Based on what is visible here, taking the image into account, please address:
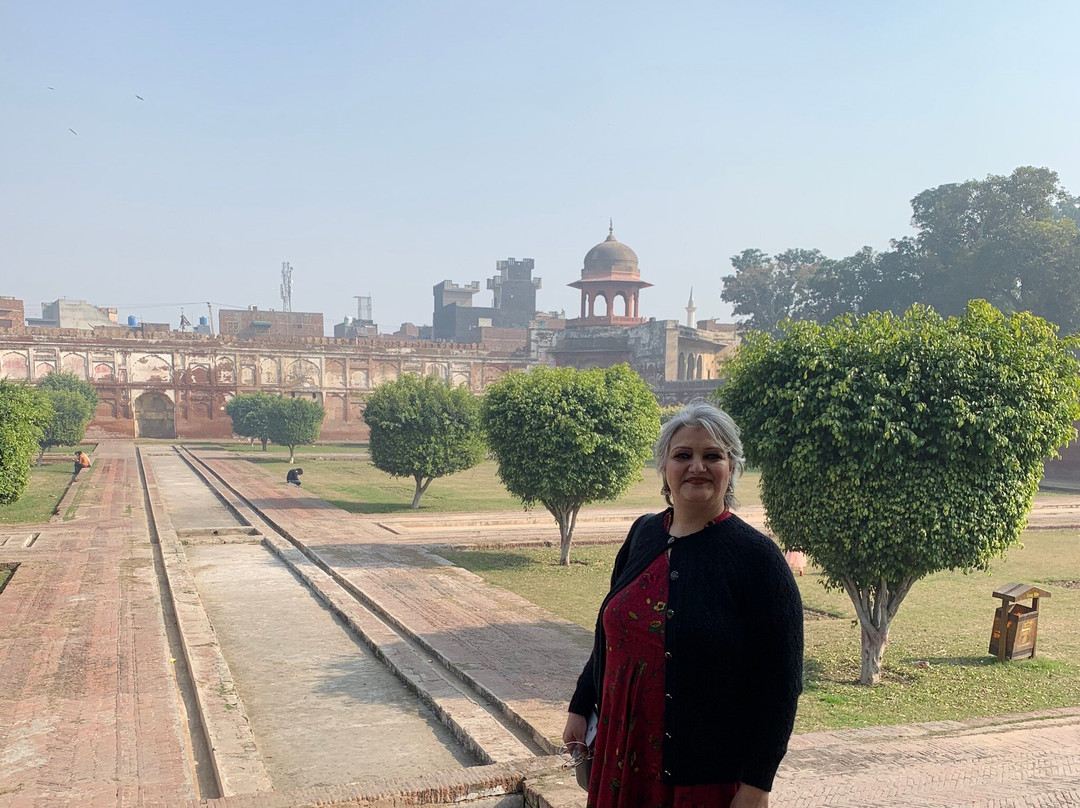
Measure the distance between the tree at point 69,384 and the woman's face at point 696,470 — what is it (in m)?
38.9

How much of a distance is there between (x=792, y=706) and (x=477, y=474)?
28.5 meters

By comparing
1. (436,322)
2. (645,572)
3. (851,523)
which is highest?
(436,322)

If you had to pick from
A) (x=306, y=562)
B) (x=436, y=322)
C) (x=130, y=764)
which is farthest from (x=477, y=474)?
(x=436, y=322)

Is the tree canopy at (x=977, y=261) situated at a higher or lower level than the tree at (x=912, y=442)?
higher

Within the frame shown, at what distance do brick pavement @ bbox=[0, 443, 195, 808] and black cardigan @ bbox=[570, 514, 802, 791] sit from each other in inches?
134

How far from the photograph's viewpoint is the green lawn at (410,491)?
2003 centimetres

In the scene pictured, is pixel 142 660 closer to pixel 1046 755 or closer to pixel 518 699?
pixel 518 699

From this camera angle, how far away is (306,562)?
486 inches

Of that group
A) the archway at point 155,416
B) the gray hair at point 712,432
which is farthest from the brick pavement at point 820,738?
the archway at point 155,416

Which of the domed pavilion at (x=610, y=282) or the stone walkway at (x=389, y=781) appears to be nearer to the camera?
the stone walkway at (x=389, y=781)

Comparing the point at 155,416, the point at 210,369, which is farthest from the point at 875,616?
the point at 155,416

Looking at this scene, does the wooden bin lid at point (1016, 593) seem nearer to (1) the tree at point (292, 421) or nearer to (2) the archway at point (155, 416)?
(1) the tree at point (292, 421)

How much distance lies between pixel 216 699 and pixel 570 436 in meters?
7.05

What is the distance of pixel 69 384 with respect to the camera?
124ft
